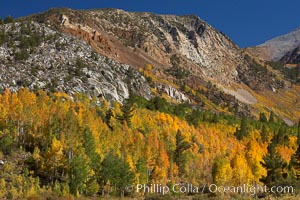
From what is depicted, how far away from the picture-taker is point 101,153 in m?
96.9

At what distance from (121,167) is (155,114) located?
65290 mm

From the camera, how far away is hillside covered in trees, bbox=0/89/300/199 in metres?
81.1

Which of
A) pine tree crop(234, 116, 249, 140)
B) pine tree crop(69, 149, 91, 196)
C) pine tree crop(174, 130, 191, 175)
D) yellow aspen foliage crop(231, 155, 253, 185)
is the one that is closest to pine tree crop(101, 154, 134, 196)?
pine tree crop(69, 149, 91, 196)

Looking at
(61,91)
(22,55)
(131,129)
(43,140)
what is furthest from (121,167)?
(22,55)

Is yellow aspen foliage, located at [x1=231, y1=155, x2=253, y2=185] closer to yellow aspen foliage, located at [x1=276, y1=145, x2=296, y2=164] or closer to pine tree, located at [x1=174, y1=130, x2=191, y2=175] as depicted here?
pine tree, located at [x1=174, y1=130, x2=191, y2=175]

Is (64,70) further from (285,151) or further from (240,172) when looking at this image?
(285,151)

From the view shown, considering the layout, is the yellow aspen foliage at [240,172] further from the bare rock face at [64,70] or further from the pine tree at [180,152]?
the bare rock face at [64,70]

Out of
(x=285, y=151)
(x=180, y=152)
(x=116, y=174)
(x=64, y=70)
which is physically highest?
(x=64, y=70)

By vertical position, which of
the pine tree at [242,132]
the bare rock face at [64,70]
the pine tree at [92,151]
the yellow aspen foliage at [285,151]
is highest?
the bare rock face at [64,70]

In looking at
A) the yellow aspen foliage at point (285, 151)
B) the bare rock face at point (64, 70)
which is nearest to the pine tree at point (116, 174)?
the bare rock face at point (64, 70)

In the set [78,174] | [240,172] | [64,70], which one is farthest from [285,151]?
[78,174]

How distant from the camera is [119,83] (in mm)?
162625

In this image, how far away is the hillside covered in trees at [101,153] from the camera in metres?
81.1

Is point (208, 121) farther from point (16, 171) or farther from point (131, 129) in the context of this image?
point (16, 171)
